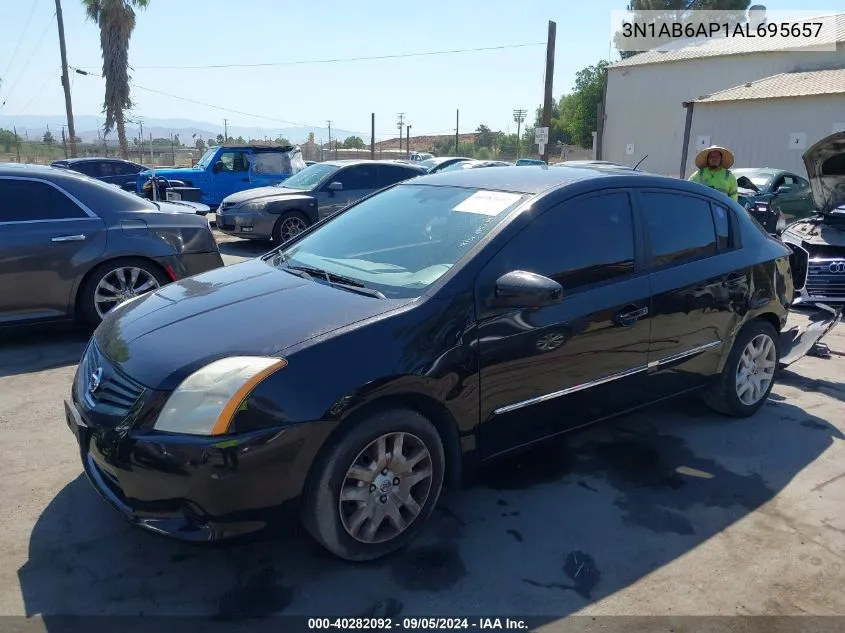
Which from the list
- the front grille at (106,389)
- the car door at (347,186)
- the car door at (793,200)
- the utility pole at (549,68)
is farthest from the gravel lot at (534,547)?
the utility pole at (549,68)

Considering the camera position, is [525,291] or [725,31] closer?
[525,291]

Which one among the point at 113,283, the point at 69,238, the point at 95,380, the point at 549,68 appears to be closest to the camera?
the point at 95,380

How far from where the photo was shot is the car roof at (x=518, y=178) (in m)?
3.55

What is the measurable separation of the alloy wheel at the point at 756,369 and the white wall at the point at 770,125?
20.1 metres

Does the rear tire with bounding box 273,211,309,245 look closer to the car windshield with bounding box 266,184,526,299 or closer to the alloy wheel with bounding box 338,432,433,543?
the car windshield with bounding box 266,184,526,299

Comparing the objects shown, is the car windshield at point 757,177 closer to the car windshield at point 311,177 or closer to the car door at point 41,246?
the car windshield at point 311,177

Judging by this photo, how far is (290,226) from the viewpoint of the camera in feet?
37.3

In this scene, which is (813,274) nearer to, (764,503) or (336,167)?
(764,503)

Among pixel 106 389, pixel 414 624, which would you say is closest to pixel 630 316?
pixel 414 624

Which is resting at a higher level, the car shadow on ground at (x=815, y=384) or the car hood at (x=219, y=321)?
the car hood at (x=219, y=321)

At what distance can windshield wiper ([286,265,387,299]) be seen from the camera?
3.06 m

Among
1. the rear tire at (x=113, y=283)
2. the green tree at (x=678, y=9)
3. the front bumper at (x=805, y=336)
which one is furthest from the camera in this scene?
the green tree at (x=678, y=9)

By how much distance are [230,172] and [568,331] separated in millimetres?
13742

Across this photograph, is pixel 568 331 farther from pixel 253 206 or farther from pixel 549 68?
pixel 549 68
